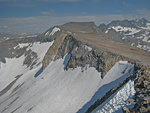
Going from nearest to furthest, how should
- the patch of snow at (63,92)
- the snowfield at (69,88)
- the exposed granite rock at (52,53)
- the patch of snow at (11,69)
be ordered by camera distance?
1. the snowfield at (69,88)
2. the patch of snow at (63,92)
3. the exposed granite rock at (52,53)
4. the patch of snow at (11,69)

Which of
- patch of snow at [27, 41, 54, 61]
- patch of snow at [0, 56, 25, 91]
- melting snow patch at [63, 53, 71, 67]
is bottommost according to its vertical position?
patch of snow at [0, 56, 25, 91]

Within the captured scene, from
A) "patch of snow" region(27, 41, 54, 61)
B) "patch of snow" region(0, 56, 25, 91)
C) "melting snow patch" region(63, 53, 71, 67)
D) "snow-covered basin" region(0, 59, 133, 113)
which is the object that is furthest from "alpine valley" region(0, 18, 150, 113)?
"patch of snow" region(0, 56, 25, 91)

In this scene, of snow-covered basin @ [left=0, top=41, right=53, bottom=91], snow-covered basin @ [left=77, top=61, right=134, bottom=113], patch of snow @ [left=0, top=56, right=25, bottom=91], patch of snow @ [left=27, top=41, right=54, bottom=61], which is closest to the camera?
snow-covered basin @ [left=77, top=61, right=134, bottom=113]

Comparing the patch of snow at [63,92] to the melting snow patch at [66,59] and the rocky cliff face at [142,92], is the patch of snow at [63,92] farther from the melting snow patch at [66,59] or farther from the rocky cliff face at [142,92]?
the rocky cliff face at [142,92]

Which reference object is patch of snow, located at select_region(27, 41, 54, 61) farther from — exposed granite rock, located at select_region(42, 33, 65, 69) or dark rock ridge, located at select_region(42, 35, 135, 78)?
dark rock ridge, located at select_region(42, 35, 135, 78)

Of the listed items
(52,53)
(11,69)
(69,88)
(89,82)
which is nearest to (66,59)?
(52,53)

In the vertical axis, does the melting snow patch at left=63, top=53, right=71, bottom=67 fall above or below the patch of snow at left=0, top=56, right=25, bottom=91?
above

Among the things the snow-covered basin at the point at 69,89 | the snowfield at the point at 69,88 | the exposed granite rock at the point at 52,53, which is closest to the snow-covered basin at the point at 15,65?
the exposed granite rock at the point at 52,53

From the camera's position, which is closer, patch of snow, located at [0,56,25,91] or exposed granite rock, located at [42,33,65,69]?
exposed granite rock, located at [42,33,65,69]

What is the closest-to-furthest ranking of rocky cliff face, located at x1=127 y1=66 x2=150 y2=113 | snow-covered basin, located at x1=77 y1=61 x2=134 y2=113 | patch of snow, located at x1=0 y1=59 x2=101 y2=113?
rocky cliff face, located at x1=127 y1=66 x2=150 y2=113, snow-covered basin, located at x1=77 y1=61 x2=134 y2=113, patch of snow, located at x1=0 y1=59 x2=101 y2=113

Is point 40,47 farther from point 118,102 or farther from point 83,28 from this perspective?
point 118,102

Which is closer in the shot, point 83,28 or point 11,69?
point 11,69
